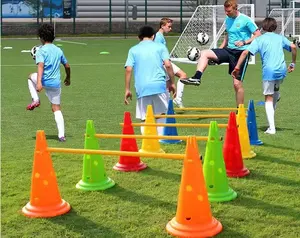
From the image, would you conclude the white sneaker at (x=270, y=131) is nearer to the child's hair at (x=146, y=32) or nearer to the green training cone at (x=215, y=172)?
the child's hair at (x=146, y=32)

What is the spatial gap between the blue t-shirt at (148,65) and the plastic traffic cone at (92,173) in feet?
6.75

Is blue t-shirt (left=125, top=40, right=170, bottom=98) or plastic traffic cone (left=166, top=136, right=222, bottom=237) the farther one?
blue t-shirt (left=125, top=40, right=170, bottom=98)

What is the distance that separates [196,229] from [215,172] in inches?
38.3

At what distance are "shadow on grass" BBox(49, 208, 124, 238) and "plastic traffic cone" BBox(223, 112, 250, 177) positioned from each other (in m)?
1.88

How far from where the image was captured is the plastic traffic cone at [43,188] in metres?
4.69

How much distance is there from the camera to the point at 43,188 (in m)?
4.73

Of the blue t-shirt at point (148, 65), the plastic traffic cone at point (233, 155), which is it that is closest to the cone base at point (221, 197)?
the plastic traffic cone at point (233, 155)

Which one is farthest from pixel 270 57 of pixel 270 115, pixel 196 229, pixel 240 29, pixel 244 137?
pixel 196 229

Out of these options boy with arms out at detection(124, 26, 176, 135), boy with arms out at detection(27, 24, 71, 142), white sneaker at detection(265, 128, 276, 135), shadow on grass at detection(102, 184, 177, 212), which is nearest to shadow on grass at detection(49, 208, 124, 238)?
shadow on grass at detection(102, 184, 177, 212)

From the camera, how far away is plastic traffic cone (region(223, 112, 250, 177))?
5.80 m

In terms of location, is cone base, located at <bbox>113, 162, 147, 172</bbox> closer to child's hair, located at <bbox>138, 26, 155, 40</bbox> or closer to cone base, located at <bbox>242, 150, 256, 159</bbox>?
cone base, located at <bbox>242, 150, 256, 159</bbox>

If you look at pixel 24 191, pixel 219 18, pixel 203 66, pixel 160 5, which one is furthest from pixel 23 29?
pixel 24 191

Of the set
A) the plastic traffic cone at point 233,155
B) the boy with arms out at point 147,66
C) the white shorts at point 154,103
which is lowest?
the plastic traffic cone at point 233,155

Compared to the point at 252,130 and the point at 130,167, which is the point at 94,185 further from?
the point at 252,130
